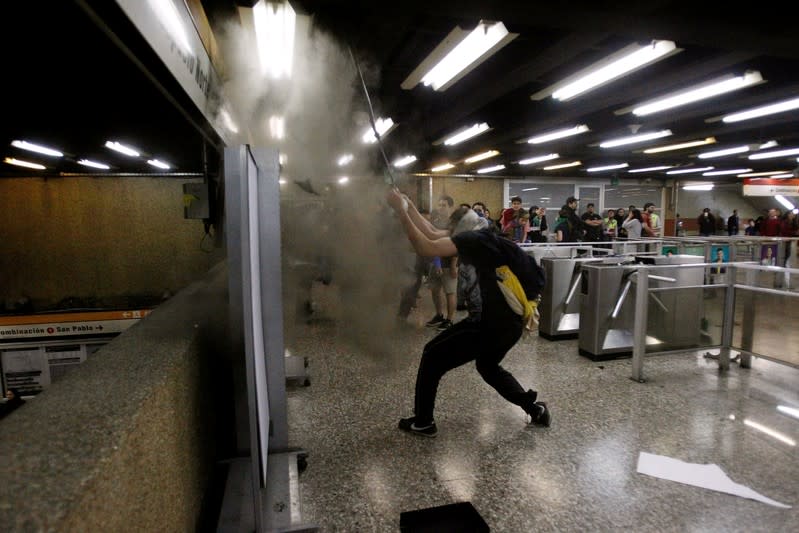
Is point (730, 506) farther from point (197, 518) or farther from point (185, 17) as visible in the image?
point (185, 17)

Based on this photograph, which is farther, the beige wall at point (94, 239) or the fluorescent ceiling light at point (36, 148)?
the beige wall at point (94, 239)

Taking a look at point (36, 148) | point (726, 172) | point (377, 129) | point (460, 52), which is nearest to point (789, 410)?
point (460, 52)

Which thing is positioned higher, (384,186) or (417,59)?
(417,59)

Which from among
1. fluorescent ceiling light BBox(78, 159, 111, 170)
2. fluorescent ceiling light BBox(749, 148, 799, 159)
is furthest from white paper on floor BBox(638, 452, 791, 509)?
fluorescent ceiling light BBox(749, 148, 799, 159)

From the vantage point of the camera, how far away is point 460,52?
378 cm

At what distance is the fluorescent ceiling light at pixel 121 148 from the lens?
197 inches

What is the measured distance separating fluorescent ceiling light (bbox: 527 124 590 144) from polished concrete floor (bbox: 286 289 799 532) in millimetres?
4589

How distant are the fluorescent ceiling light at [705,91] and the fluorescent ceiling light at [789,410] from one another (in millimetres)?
3454

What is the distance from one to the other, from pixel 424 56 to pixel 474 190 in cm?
1088

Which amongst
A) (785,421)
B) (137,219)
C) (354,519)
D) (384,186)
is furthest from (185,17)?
(137,219)

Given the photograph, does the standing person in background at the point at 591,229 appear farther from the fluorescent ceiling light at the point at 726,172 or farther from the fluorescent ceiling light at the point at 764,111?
the fluorescent ceiling light at the point at 726,172

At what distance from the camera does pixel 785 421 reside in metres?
2.76

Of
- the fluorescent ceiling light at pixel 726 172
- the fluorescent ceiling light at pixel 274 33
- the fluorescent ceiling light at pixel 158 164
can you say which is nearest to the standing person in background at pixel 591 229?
the fluorescent ceiling light at pixel 274 33

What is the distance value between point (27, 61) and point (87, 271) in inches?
279
